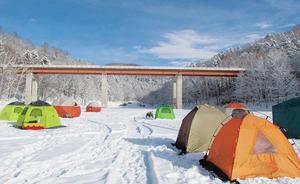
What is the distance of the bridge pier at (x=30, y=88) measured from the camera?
160 feet

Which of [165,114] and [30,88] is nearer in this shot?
[165,114]

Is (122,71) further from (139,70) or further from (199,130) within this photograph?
(199,130)

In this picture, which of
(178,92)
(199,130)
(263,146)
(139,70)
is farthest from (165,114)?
(139,70)

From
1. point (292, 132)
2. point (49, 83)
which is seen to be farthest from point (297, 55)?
point (49, 83)

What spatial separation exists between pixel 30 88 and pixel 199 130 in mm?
55541

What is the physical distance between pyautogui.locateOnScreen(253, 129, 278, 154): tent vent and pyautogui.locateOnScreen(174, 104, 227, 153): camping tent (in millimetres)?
2081

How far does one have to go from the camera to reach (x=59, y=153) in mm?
6641

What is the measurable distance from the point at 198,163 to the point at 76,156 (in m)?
4.19

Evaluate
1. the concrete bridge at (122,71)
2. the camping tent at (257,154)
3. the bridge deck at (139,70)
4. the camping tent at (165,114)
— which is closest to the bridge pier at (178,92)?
the concrete bridge at (122,71)

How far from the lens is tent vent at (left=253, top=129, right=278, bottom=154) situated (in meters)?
4.54

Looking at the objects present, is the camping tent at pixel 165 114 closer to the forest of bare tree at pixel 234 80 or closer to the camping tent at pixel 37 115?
the camping tent at pixel 37 115

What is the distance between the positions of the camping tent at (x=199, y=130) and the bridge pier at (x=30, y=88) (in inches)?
2094

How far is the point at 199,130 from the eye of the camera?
22.6 ft

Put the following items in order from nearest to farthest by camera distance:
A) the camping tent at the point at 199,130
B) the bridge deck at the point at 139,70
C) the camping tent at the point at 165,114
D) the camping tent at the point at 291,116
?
1. the camping tent at the point at 199,130
2. the camping tent at the point at 291,116
3. the camping tent at the point at 165,114
4. the bridge deck at the point at 139,70
